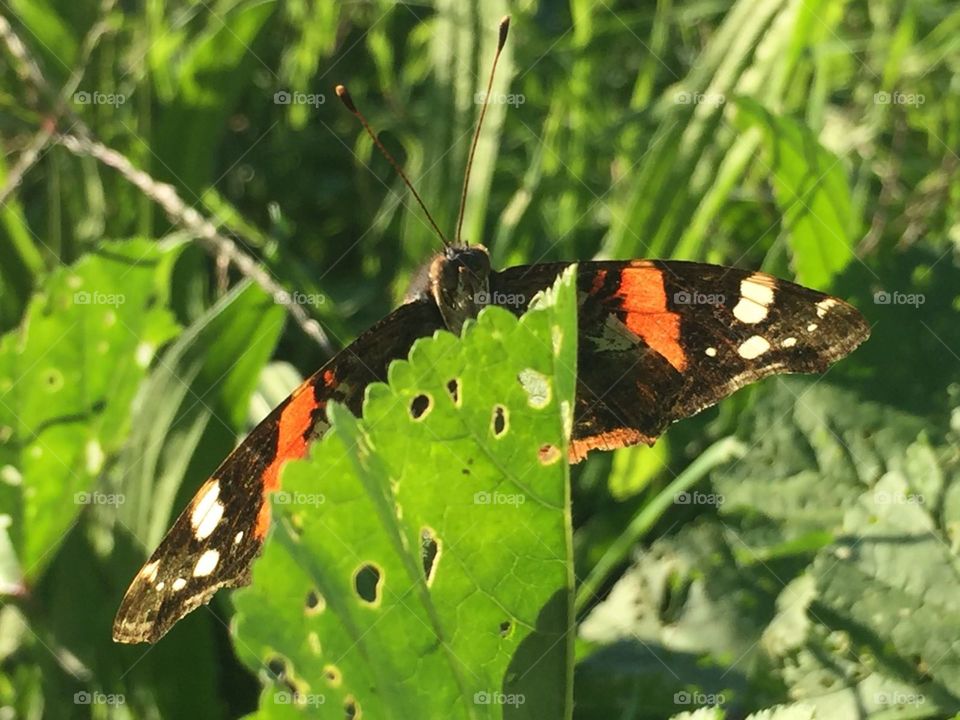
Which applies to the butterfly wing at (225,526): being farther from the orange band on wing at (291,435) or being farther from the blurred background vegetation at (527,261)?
the blurred background vegetation at (527,261)

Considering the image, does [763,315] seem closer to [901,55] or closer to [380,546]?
[380,546]

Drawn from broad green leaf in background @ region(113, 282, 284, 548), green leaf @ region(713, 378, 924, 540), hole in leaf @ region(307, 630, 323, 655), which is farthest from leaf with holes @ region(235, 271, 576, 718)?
broad green leaf in background @ region(113, 282, 284, 548)

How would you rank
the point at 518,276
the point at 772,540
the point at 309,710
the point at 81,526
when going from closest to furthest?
the point at 309,710
the point at 772,540
the point at 518,276
the point at 81,526

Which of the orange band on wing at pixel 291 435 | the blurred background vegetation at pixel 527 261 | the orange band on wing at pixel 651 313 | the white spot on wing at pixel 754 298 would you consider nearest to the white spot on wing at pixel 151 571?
the orange band on wing at pixel 291 435

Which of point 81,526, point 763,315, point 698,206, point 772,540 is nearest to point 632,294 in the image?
point 763,315

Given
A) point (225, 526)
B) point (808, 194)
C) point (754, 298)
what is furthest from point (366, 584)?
point (808, 194)
